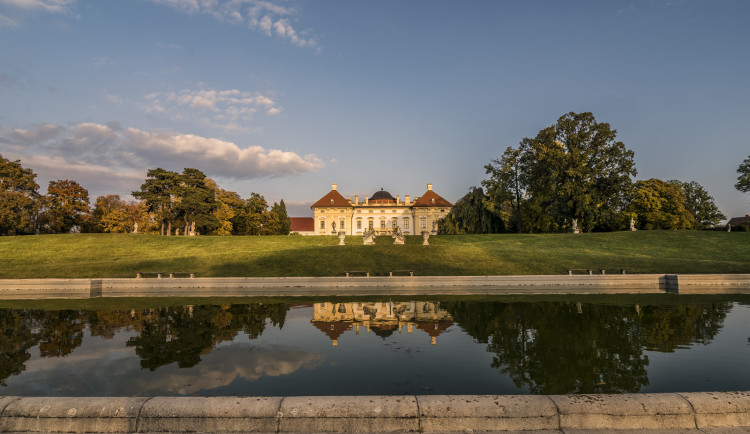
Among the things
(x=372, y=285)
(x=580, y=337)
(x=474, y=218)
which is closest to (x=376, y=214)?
(x=474, y=218)

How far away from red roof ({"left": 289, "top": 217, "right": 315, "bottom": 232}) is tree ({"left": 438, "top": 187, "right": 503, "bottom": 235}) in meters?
58.6

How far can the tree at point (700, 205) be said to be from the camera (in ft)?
203

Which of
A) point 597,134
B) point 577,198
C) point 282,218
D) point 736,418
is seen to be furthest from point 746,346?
point 282,218

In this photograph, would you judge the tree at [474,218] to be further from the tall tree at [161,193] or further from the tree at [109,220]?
the tree at [109,220]

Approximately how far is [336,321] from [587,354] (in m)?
6.60

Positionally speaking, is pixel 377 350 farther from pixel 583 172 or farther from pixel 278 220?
pixel 278 220

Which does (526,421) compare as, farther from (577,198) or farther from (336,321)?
(577,198)

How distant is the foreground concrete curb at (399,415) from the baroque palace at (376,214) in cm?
8012

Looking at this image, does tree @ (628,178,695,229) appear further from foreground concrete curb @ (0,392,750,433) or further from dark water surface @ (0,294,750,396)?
foreground concrete curb @ (0,392,750,433)

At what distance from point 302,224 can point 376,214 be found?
26.5 m

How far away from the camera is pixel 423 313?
12.8 meters

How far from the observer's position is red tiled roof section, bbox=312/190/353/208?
86500 millimetres

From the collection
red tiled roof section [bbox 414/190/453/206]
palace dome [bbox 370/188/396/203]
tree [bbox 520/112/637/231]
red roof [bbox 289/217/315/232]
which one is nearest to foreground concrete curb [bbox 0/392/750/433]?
tree [bbox 520/112/637/231]

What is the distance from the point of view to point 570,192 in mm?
42281
